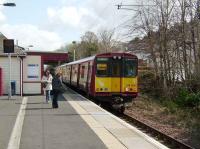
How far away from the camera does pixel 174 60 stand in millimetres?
34125

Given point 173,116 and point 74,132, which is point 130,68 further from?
point 74,132

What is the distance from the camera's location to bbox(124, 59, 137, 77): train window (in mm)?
27859

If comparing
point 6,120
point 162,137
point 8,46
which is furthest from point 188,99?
point 6,120

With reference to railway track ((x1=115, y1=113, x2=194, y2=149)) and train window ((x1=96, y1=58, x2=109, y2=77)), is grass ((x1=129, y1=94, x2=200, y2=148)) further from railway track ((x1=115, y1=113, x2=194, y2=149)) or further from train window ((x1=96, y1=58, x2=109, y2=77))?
train window ((x1=96, y1=58, x2=109, y2=77))

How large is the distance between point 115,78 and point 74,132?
1317 cm

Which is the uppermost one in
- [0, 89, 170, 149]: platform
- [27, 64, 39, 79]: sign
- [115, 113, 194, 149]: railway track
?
[27, 64, 39, 79]: sign

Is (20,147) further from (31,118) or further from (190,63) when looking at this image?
(190,63)

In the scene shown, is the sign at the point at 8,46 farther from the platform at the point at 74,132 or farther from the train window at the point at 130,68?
the platform at the point at 74,132

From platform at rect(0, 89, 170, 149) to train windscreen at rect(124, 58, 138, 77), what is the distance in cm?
684

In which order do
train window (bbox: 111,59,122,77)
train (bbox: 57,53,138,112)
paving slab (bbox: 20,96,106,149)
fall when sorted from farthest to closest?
1. train window (bbox: 111,59,122,77)
2. train (bbox: 57,53,138,112)
3. paving slab (bbox: 20,96,106,149)

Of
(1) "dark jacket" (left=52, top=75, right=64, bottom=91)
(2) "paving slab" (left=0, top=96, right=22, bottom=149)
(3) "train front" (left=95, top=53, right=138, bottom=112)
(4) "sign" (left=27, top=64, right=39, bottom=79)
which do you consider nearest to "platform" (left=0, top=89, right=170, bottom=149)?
(2) "paving slab" (left=0, top=96, right=22, bottom=149)

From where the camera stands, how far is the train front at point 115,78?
90.8 ft

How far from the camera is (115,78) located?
1094 inches

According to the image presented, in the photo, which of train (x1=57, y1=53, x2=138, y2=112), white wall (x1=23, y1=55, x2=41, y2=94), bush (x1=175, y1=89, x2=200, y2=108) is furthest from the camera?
white wall (x1=23, y1=55, x2=41, y2=94)
